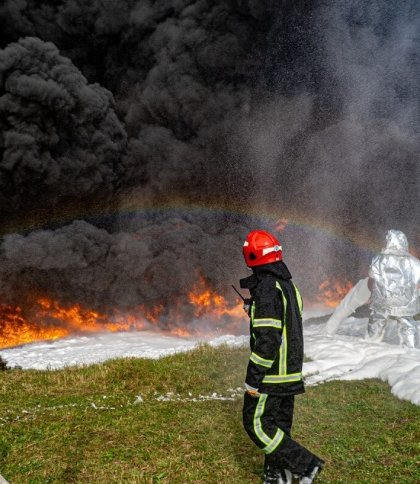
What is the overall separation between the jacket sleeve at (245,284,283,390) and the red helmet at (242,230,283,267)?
28 cm

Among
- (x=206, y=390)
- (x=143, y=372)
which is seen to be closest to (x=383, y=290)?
(x=206, y=390)

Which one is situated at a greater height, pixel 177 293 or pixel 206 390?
pixel 206 390

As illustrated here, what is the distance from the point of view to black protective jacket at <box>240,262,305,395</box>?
3.49 metres

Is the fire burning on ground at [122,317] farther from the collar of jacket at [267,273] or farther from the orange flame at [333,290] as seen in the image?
the collar of jacket at [267,273]

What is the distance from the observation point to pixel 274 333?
3.50 meters

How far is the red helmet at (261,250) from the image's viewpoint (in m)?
3.74

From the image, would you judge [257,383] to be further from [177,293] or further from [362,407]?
[177,293]

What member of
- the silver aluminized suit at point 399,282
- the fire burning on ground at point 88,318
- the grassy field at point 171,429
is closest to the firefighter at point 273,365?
the grassy field at point 171,429

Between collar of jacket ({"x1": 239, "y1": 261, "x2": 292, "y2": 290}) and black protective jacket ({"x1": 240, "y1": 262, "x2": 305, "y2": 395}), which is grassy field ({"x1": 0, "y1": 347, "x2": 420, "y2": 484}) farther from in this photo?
collar of jacket ({"x1": 239, "y1": 261, "x2": 292, "y2": 290})

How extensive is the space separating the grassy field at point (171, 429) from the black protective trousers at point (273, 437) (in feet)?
2.23

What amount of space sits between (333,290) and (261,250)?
3748 cm

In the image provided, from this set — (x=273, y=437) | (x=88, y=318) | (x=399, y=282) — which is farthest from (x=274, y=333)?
(x=88, y=318)

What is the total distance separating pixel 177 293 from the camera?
3819cm

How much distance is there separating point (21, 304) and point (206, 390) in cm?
3170
